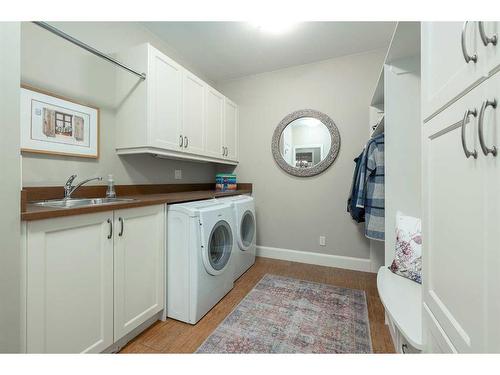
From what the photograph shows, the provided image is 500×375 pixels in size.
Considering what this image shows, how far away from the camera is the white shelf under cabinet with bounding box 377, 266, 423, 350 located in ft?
3.11

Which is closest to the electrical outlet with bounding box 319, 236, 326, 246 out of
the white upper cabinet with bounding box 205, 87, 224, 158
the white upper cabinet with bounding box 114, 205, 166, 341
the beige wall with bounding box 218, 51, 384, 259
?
the beige wall with bounding box 218, 51, 384, 259

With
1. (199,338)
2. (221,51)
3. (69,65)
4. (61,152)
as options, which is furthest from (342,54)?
(199,338)

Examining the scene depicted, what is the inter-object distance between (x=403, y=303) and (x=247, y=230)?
5.39 feet

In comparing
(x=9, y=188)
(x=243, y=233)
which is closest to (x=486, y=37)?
(x=9, y=188)

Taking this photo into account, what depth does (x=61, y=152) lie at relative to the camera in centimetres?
153

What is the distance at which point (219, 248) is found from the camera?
1975 mm

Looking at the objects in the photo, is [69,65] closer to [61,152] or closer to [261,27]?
[61,152]

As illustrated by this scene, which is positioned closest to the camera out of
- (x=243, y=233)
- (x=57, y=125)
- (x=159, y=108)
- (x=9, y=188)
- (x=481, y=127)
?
(x=481, y=127)

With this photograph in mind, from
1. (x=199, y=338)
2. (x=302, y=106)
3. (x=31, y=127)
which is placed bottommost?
(x=199, y=338)

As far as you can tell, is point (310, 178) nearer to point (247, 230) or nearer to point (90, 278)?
point (247, 230)

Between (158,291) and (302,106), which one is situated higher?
(302,106)

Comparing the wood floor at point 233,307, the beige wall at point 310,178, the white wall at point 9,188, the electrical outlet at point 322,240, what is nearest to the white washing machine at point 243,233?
the wood floor at point 233,307

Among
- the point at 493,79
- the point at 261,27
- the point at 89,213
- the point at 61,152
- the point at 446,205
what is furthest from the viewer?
the point at 261,27
